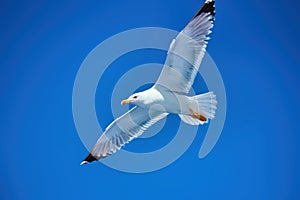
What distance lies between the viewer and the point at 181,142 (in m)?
4.88

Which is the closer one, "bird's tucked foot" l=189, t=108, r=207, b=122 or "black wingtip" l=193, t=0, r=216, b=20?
"black wingtip" l=193, t=0, r=216, b=20

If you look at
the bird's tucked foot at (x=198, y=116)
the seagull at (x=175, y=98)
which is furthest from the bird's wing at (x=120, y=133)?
the bird's tucked foot at (x=198, y=116)

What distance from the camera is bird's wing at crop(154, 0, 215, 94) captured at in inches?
162

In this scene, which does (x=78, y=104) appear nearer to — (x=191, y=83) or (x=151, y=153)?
(x=151, y=153)

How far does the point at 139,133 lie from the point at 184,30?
1.26 m

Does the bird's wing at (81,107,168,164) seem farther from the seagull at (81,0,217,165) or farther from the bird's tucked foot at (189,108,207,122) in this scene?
the bird's tucked foot at (189,108,207,122)

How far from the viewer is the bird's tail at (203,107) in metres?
4.34

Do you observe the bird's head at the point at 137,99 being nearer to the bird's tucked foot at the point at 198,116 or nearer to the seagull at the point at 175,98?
the seagull at the point at 175,98

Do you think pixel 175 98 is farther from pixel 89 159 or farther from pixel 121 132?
pixel 89 159

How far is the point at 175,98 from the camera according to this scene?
180 inches

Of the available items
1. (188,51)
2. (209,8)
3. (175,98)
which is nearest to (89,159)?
(175,98)

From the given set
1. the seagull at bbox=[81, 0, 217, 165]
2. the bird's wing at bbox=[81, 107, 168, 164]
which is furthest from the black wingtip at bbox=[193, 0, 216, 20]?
the bird's wing at bbox=[81, 107, 168, 164]

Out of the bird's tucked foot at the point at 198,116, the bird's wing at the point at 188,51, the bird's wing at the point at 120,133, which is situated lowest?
the bird's tucked foot at the point at 198,116

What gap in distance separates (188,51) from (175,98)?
0.52m
